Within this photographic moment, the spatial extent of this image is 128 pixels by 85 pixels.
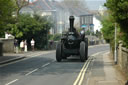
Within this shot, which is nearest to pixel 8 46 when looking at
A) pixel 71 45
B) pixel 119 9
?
pixel 71 45

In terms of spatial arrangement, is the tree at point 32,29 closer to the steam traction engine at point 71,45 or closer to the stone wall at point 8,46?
the stone wall at point 8,46

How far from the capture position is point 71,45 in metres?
33.4

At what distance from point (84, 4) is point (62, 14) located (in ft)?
194

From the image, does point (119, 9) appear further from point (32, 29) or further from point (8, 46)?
point (32, 29)

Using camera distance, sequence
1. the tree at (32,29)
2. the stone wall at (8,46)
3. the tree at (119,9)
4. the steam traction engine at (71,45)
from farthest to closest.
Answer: the tree at (32,29) < the stone wall at (8,46) < the steam traction engine at (71,45) < the tree at (119,9)

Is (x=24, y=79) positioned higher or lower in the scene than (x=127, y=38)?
lower

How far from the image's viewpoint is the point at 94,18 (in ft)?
393

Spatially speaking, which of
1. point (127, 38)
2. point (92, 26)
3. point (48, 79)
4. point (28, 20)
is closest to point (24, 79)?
point (48, 79)

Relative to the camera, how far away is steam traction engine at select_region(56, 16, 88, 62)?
32.8 metres

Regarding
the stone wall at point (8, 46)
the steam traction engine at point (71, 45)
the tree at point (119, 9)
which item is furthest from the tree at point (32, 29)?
the tree at point (119, 9)

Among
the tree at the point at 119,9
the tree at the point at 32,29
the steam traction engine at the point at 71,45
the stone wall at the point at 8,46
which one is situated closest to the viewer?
the tree at the point at 119,9

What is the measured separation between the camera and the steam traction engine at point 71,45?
32.8 meters

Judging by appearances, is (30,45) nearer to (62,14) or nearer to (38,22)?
(38,22)

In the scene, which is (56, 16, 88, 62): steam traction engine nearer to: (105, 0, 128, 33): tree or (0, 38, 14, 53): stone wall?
(0, 38, 14, 53): stone wall
